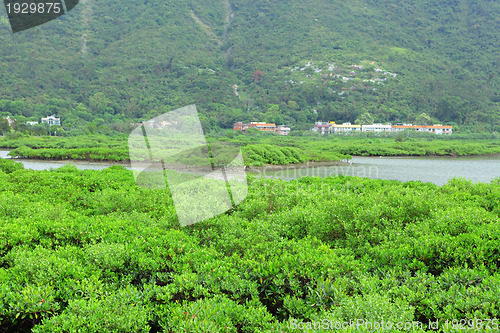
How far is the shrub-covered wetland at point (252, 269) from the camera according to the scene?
2775 mm

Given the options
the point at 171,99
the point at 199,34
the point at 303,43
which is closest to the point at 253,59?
the point at 303,43

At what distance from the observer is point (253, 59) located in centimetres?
12531

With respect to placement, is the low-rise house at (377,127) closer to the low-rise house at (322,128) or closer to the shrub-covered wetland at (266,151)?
the low-rise house at (322,128)

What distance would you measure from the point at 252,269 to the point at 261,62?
12478 cm

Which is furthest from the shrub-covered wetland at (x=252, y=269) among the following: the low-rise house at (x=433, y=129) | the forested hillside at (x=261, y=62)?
the low-rise house at (x=433, y=129)

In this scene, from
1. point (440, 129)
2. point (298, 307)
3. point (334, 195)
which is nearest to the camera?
point (298, 307)

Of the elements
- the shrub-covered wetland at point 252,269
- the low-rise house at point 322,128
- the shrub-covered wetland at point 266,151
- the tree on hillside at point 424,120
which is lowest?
the low-rise house at point 322,128

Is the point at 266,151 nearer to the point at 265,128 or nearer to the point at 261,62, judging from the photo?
the point at 265,128

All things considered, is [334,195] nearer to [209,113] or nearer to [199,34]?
[209,113]

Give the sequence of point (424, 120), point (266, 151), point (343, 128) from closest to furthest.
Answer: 1. point (266, 151)
2. point (343, 128)
3. point (424, 120)

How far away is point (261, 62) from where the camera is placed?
122375 millimetres

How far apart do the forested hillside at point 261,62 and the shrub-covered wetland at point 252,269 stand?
Result: 2584 inches

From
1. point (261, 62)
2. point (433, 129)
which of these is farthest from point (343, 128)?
point (261, 62)

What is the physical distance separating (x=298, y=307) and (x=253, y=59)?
12866cm
